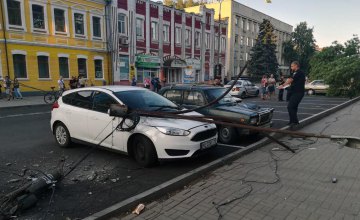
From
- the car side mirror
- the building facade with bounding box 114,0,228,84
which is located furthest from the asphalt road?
the building facade with bounding box 114,0,228,84

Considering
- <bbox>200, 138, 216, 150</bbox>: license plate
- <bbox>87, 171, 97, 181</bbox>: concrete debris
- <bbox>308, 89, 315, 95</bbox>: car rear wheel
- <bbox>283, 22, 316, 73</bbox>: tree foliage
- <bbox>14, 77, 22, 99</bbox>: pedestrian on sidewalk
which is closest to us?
<bbox>87, 171, 97, 181</bbox>: concrete debris

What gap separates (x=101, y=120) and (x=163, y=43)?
2804cm

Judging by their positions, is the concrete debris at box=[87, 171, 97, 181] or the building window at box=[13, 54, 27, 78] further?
the building window at box=[13, 54, 27, 78]

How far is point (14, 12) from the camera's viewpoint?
67.9 ft

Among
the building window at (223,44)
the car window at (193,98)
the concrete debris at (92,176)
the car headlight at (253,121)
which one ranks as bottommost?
the concrete debris at (92,176)

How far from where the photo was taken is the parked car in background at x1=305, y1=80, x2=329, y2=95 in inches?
1051

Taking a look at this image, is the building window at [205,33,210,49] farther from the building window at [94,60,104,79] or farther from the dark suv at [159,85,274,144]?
the dark suv at [159,85,274,144]

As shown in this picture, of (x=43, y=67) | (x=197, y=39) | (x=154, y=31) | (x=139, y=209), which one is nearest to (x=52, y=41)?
(x=43, y=67)

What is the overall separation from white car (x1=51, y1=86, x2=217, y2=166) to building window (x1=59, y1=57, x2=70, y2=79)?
18288 mm

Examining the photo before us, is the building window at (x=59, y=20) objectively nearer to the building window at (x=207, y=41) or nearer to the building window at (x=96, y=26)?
the building window at (x=96, y=26)

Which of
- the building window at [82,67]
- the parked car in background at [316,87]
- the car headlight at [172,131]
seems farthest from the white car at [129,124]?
the parked car in background at [316,87]

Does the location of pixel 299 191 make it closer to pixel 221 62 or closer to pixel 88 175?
pixel 88 175

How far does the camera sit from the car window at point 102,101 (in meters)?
6.18

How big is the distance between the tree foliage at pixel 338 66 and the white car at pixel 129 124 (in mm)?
20318
